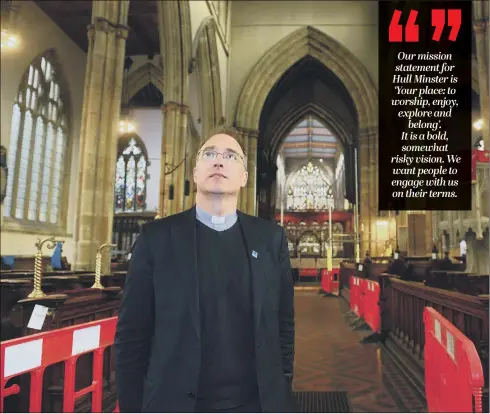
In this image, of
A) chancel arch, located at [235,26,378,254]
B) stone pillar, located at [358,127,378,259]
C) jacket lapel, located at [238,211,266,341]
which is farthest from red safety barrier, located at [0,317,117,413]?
chancel arch, located at [235,26,378,254]

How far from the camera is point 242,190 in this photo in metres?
3.74

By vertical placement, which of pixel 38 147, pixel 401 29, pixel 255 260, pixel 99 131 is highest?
pixel 38 147

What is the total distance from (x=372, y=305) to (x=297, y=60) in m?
11.3

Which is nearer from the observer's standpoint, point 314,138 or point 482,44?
point 482,44

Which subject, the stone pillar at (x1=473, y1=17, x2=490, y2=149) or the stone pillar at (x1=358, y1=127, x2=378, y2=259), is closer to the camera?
the stone pillar at (x1=473, y1=17, x2=490, y2=149)

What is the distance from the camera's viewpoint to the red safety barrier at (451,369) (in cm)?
136

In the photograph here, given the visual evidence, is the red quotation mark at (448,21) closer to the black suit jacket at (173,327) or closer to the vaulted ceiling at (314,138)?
the black suit jacket at (173,327)

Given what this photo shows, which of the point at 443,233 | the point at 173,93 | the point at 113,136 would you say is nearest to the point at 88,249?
the point at 113,136

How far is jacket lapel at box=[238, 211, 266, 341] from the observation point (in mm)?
1184

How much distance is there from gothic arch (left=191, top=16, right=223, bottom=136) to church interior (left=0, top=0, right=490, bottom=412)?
0.07m

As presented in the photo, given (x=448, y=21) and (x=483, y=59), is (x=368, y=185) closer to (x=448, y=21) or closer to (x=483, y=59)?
(x=483, y=59)

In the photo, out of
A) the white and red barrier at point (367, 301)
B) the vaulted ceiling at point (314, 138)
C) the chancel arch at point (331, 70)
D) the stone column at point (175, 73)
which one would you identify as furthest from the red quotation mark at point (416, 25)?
the vaulted ceiling at point (314, 138)

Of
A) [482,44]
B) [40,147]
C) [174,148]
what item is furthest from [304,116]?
[482,44]

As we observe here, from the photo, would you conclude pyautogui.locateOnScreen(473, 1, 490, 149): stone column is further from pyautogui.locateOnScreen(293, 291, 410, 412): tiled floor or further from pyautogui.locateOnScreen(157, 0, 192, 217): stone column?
pyautogui.locateOnScreen(157, 0, 192, 217): stone column
